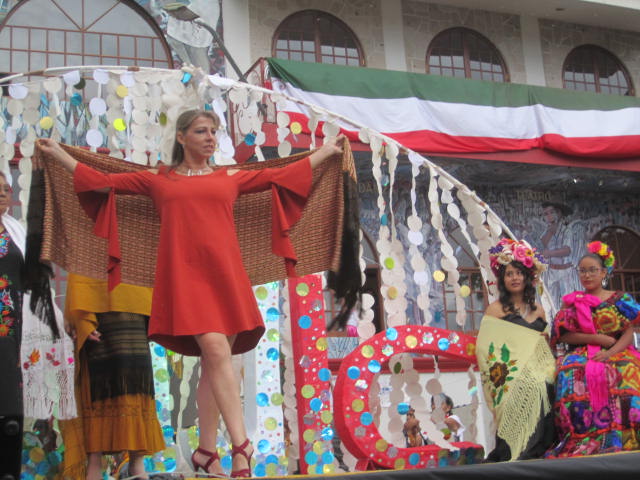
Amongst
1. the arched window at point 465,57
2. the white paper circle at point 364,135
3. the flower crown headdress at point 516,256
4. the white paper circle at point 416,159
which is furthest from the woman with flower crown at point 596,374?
the arched window at point 465,57

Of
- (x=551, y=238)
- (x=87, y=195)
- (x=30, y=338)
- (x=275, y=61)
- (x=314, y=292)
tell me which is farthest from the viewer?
(x=551, y=238)

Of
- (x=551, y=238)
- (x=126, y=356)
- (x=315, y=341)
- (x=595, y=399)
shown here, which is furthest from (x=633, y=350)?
(x=551, y=238)

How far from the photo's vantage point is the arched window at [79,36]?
35.9 feet

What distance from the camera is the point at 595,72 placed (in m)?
13.9

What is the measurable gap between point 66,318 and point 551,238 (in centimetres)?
920

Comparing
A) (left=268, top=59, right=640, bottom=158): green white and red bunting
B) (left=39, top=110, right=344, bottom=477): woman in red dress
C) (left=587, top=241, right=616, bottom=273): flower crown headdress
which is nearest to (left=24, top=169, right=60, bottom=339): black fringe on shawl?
(left=39, top=110, right=344, bottom=477): woman in red dress

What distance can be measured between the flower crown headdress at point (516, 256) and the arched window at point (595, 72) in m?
8.77

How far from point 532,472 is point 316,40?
967 centimetres

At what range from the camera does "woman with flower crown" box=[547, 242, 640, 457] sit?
16.3ft

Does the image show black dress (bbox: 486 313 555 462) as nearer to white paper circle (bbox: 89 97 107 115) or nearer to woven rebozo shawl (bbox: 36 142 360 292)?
woven rebozo shawl (bbox: 36 142 360 292)

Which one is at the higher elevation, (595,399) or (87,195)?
(87,195)

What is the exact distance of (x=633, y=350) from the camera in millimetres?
5250

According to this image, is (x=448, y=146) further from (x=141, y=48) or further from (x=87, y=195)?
(x=87, y=195)

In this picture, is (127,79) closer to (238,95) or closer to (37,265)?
(238,95)
